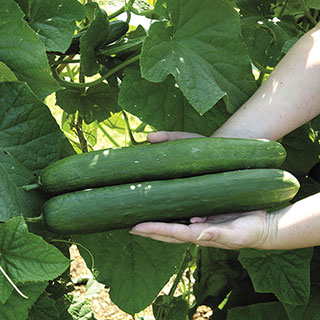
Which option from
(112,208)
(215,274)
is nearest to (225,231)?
(112,208)

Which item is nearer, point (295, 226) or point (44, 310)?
point (295, 226)

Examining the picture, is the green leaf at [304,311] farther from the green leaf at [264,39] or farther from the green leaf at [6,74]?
the green leaf at [6,74]

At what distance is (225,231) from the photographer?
1345mm

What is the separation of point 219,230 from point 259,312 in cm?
84

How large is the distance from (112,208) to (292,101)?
0.69 metres

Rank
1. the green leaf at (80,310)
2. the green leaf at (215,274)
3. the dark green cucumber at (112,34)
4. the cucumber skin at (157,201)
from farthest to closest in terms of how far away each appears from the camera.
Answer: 1. the green leaf at (215,274)
2. the green leaf at (80,310)
3. the dark green cucumber at (112,34)
4. the cucumber skin at (157,201)

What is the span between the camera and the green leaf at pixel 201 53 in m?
1.48

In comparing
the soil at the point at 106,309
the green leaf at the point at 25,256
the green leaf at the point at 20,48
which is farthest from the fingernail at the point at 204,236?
the soil at the point at 106,309

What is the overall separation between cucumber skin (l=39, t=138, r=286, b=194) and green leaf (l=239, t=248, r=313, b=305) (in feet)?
1.86

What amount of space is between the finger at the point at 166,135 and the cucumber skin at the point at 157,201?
0.21 m

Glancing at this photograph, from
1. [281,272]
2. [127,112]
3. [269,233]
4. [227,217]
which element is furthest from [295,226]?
[127,112]

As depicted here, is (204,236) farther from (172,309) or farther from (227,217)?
(172,309)

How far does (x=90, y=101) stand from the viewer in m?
2.08

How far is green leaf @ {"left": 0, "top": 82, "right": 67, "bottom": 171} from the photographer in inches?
55.0
